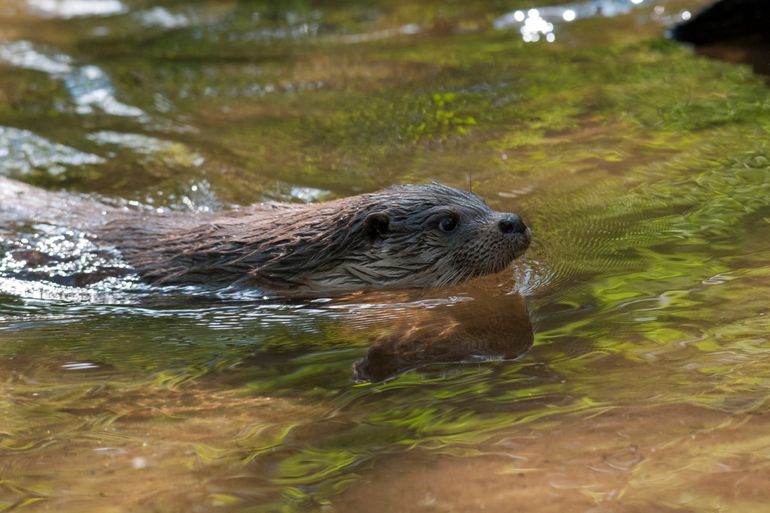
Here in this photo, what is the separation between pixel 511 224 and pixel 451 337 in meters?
0.90

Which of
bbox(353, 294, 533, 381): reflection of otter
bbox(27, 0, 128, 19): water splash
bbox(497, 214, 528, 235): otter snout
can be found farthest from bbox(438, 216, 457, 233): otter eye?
bbox(27, 0, 128, 19): water splash

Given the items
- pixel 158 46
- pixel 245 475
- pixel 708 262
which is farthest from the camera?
pixel 158 46

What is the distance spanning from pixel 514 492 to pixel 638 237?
8.52ft

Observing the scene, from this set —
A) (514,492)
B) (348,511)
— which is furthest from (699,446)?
(348,511)

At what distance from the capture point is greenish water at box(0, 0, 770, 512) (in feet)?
9.80

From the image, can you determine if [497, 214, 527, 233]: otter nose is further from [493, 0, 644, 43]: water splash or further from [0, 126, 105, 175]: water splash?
[493, 0, 644, 43]: water splash

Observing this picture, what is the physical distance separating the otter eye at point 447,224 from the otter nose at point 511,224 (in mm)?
264

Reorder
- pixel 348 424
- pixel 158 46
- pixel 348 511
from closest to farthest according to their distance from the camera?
pixel 348 511, pixel 348 424, pixel 158 46

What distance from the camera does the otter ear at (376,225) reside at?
5.03 metres

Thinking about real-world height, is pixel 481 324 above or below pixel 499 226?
below

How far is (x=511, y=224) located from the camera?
4.93m

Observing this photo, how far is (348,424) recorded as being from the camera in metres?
3.36

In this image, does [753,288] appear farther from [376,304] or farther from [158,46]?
[158,46]

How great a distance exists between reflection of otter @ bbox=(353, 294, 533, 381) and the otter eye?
449 millimetres
